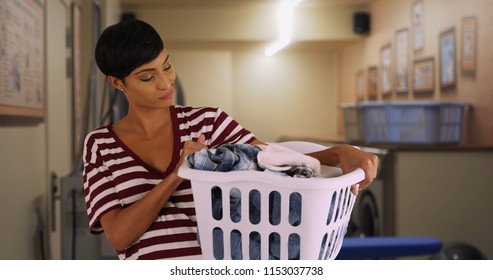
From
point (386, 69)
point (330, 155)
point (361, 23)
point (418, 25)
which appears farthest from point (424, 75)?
point (330, 155)

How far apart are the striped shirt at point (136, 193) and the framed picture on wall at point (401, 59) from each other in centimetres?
325

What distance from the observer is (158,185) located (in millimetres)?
753

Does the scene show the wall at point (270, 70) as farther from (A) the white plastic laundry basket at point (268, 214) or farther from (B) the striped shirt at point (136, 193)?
(A) the white plastic laundry basket at point (268, 214)

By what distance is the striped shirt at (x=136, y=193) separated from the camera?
802 millimetres

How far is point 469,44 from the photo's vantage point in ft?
9.88

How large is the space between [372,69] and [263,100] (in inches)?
47.8

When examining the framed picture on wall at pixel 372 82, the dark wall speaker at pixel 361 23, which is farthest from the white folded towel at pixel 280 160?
the dark wall speaker at pixel 361 23

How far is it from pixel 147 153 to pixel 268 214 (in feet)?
0.71

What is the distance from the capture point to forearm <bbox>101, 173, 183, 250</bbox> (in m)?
0.75

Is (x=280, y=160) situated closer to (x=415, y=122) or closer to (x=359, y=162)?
(x=359, y=162)

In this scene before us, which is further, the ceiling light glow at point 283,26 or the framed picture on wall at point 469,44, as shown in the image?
the ceiling light glow at point 283,26

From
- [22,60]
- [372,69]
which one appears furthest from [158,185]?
[372,69]

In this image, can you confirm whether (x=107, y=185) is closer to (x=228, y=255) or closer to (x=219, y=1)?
(x=228, y=255)

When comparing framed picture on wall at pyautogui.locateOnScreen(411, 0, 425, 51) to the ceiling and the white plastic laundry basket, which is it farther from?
the white plastic laundry basket
